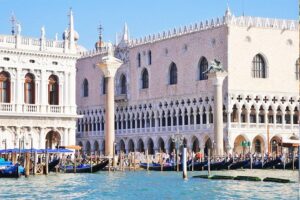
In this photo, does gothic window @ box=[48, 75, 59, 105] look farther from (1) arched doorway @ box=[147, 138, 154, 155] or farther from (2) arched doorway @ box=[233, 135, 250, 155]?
(1) arched doorway @ box=[147, 138, 154, 155]

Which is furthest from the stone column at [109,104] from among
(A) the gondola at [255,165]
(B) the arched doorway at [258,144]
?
(B) the arched doorway at [258,144]

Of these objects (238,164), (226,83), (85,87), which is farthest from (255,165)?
(85,87)

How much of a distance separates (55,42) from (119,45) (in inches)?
577

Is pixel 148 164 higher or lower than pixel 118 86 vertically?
Result: lower

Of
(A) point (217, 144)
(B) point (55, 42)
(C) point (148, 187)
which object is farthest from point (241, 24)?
(C) point (148, 187)

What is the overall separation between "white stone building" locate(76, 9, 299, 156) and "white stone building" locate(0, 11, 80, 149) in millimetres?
8870

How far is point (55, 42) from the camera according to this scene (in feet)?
113

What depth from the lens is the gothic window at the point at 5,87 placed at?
108 ft

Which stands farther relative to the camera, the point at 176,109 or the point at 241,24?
the point at 176,109

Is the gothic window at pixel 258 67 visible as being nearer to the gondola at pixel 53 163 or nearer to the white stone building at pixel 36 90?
the white stone building at pixel 36 90

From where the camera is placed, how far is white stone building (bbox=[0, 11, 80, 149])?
32625 mm

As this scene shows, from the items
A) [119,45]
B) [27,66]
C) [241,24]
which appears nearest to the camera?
[27,66]

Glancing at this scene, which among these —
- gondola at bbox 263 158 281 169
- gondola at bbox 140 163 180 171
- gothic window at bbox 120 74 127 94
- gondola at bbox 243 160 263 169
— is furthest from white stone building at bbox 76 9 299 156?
gondola at bbox 140 163 180 171

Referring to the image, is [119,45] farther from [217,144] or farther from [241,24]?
[217,144]
